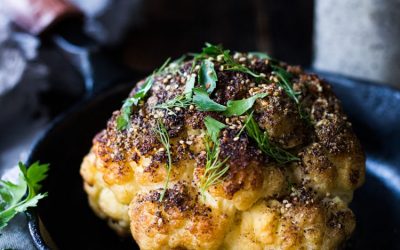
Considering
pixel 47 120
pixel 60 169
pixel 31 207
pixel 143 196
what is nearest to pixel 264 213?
pixel 143 196

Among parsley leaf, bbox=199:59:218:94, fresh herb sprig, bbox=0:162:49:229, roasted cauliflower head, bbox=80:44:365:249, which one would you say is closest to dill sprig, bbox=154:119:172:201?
roasted cauliflower head, bbox=80:44:365:249

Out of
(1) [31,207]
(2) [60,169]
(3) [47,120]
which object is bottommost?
(3) [47,120]

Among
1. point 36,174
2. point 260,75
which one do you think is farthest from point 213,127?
point 36,174

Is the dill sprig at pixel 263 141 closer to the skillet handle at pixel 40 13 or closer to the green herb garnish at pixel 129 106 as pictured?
the green herb garnish at pixel 129 106

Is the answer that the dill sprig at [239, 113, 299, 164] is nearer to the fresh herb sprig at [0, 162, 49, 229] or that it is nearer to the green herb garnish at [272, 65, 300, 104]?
the green herb garnish at [272, 65, 300, 104]

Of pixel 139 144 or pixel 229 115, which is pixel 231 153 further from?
pixel 139 144

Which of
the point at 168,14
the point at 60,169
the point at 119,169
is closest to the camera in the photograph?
the point at 119,169

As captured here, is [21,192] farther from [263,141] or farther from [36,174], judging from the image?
[263,141]
